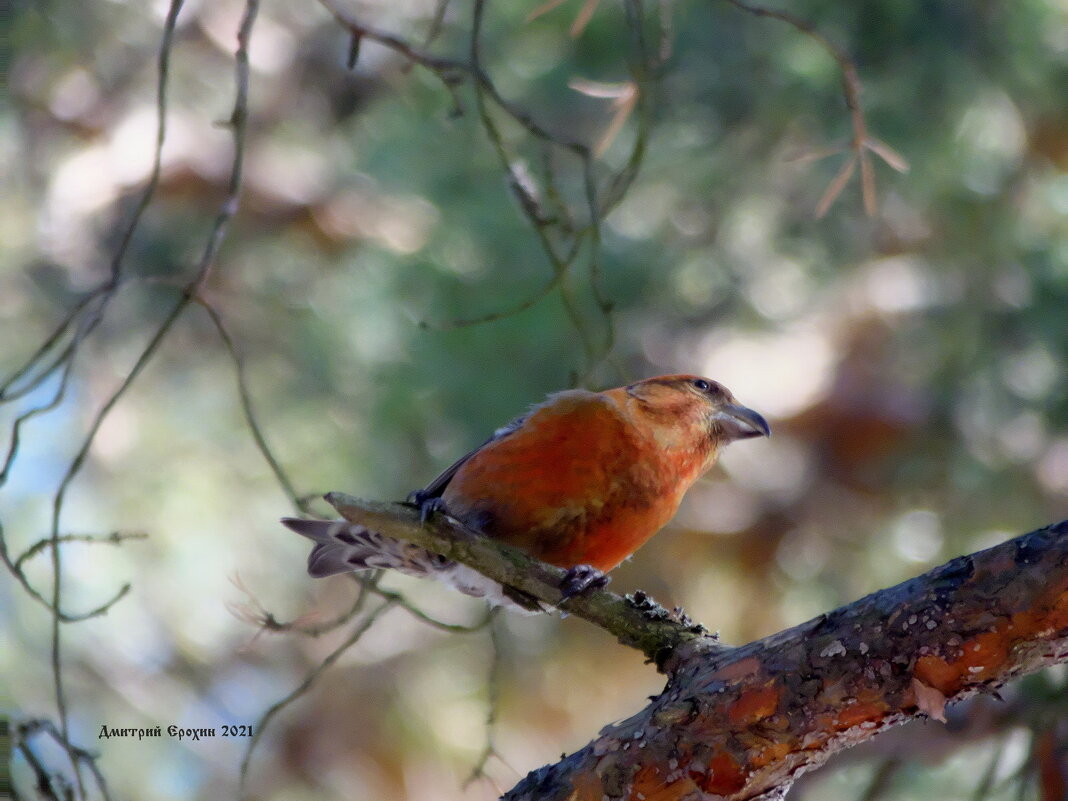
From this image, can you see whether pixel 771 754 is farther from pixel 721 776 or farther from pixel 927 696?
pixel 927 696

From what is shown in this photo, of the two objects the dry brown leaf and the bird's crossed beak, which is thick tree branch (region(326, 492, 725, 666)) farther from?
the bird's crossed beak

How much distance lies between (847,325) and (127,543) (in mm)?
5336

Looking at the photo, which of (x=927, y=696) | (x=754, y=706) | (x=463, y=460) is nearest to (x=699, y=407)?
(x=463, y=460)

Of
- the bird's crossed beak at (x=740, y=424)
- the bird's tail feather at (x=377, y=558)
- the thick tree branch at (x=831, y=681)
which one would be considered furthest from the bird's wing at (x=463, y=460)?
the thick tree branch at (x=831, y=681)

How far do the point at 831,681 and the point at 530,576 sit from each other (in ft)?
3.28

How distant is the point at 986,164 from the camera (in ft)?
23.4

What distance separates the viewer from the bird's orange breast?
380 centimetres

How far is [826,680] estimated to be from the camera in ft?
7.37

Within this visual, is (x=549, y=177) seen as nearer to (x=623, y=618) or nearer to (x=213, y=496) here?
(x=623, y=618)

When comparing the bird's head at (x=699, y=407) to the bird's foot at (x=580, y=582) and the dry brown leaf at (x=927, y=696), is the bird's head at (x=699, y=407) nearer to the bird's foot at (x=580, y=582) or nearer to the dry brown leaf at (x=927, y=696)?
the bird's foot at (x=580, y=582)

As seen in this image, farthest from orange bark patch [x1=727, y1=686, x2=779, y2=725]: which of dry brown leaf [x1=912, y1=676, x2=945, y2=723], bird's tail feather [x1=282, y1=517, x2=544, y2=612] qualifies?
bird's tail feather [x1=282, y1=517, x2=544, y2=612]

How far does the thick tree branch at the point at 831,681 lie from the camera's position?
2.09 m

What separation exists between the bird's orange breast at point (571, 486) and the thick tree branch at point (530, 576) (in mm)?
751

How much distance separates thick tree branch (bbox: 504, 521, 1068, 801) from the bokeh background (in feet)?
13.0
